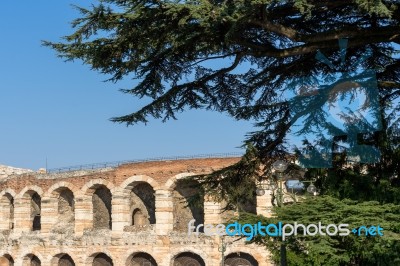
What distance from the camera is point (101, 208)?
26109 millimetres

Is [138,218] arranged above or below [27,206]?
below

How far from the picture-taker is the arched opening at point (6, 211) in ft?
91.8

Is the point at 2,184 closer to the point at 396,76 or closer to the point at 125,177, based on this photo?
the point at 125,177

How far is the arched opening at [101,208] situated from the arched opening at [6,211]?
17.4 feet

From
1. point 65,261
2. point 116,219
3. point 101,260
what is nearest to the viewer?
point 116,219

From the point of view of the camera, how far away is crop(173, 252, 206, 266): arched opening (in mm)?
22484

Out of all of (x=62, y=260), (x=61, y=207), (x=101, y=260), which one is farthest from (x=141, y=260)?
(x=61, y=207)

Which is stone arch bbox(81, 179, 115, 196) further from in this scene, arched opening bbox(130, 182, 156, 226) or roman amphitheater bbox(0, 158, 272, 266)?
arched opening bbox(130, 182, 156, 226)

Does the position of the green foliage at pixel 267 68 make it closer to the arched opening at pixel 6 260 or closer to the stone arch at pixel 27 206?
the stone arch at pixel 27 206

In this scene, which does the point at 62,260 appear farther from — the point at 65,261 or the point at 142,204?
the point at 142,204

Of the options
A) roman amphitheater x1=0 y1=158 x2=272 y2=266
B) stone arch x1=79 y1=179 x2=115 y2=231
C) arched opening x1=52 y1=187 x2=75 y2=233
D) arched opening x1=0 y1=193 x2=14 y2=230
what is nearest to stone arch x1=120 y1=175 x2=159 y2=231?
roman amphitheater x1=0 y1=158 x2=272 y2=266

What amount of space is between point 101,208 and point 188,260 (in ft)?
18.5

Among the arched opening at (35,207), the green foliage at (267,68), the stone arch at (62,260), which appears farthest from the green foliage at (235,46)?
the arched opening at (35,207)

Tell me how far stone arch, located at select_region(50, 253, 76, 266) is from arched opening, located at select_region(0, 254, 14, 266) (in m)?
3.52
